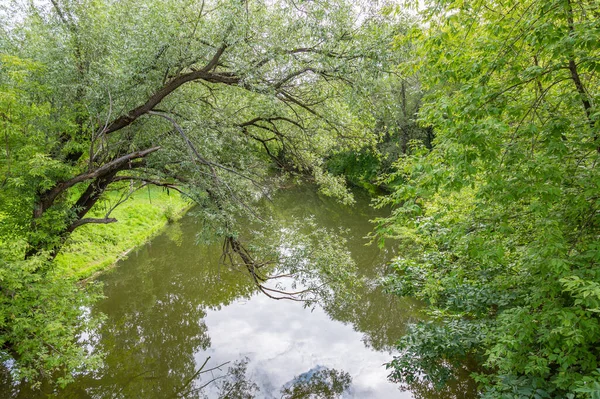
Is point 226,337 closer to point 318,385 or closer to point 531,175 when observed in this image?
point 318,385

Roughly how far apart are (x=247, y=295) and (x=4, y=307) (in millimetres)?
8151

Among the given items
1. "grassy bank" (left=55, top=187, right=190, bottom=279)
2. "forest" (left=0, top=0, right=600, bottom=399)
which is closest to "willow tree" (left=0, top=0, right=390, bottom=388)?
"forest" (left=0, top=0, right=600, bottom=399)

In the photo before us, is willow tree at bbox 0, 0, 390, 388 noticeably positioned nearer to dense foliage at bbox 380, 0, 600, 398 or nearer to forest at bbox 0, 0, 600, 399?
forest at bbox 0, 0, 600, 399

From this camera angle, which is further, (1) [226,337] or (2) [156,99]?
(1) [226,337]

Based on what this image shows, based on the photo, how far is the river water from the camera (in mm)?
8742

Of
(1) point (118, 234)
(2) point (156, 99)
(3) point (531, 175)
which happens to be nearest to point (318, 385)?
(3) point (531, 175)

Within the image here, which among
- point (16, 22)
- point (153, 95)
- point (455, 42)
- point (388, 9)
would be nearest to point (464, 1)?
point (455, 42)

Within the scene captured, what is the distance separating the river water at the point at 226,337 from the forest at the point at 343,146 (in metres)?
0.31

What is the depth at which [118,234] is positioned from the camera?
55.3 feet

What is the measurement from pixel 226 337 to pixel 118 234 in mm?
8951

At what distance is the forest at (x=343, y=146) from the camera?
4340 millimetres

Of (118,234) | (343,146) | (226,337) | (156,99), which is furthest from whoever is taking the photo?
(118,234)

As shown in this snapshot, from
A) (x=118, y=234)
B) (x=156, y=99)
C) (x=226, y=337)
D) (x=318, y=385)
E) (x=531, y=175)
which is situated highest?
(x=118, y=234)

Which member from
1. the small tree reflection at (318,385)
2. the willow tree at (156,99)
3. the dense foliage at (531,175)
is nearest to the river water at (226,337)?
the small tree reflection at (318,385)
